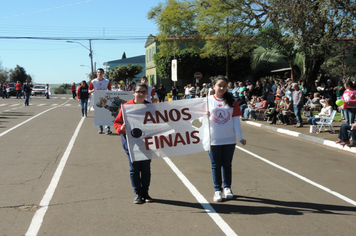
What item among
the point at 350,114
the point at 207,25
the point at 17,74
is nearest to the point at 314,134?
the point at 350,114

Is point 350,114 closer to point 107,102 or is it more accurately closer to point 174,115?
point 107,102

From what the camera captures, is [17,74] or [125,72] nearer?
[125,72]

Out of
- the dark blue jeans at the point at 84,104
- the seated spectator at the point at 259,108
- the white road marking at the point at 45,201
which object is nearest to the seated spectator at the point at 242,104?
the seated spectator at the point at 259,108

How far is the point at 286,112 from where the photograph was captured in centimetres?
1653

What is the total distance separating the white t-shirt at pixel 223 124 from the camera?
5523mm

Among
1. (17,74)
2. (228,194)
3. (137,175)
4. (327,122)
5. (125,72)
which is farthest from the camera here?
(17,74)

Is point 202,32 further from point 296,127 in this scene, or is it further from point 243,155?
point 243,155

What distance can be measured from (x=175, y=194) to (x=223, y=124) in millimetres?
1332

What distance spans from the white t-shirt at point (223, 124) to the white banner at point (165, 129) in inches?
4.9

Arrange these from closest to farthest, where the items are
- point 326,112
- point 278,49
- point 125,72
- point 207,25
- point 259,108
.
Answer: point 326,112 → point 259,108 → point 278,49 → point 207,25 → point 125,72

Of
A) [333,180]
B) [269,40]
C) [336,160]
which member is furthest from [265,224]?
[269,40]

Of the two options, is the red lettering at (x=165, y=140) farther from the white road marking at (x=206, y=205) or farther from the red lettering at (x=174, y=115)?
the white road marking at (x=206, y=205)

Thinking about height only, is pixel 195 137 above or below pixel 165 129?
below

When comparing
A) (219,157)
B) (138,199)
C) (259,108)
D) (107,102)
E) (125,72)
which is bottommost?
(138,199)
